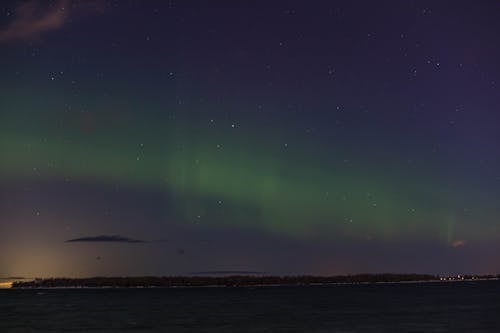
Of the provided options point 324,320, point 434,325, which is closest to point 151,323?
point 324,320

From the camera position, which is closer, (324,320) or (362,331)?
(362,331)

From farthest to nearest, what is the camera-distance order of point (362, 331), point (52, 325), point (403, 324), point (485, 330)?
point (52, 325)
point (403, 324)
point (485, 330)
point (362, 331)

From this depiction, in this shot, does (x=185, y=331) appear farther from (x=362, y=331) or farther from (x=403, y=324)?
(x=403, y=324)

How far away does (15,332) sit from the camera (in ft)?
273

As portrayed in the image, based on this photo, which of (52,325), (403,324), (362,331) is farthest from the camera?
(52,325)

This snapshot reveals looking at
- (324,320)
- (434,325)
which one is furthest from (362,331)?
(324,320)

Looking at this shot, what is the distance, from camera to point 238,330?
81625 mm

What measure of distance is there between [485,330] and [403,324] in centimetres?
1095

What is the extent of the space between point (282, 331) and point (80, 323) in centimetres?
3564

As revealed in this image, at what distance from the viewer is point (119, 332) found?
3162 inches

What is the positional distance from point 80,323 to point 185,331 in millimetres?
26434

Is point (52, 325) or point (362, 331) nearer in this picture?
point (362, 331)

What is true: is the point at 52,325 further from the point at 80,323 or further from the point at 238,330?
the point at 238,330

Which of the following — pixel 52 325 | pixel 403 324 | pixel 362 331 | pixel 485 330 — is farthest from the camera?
pixel 52 325
